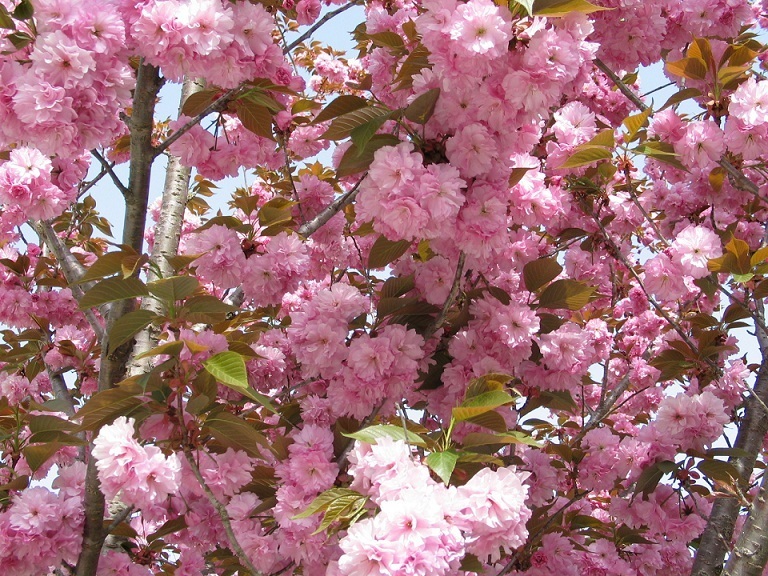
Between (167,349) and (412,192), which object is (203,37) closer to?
→ (412,192)

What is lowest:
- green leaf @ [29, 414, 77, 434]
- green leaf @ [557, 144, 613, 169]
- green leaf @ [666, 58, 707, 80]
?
green leaf @ [29, 414, 77, 434]

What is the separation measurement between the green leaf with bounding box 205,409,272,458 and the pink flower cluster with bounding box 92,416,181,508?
6.6 inches

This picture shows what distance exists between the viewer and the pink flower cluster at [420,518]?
139 cm

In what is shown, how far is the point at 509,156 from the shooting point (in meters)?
2.11

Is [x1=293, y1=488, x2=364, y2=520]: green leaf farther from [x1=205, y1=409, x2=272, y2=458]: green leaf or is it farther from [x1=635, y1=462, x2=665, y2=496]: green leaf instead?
[x1=635, y1=462, x2=665, y2=496]: green leaf

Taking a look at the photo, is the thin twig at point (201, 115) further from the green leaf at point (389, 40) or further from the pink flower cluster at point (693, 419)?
the pink flower cluster at point (693, 419)

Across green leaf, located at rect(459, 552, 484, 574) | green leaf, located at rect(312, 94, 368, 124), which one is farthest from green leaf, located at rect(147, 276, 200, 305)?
green leaf, located at rect(459, 552, 484, 574)

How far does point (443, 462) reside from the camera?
1.53 metres

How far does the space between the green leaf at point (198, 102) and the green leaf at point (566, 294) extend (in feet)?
4.11

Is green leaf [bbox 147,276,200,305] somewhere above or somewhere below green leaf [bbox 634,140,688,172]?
below

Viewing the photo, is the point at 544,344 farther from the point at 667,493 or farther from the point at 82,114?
the point at 82,114

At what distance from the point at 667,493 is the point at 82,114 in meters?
2.51

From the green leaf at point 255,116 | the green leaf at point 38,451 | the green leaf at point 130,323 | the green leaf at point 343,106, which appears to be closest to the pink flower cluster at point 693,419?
the green leaf at point 343,106

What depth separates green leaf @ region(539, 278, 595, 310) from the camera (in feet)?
7.73
